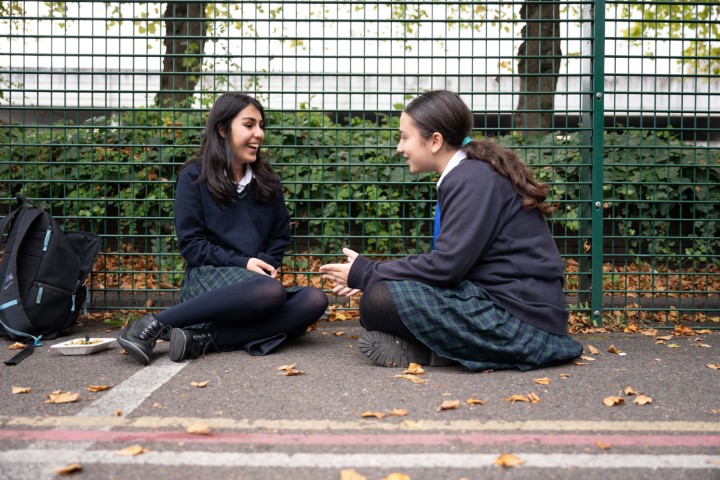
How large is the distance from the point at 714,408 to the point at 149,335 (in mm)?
2777

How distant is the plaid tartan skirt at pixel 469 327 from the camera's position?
3.37 m

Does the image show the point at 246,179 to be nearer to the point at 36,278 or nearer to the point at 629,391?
the point at 36,278

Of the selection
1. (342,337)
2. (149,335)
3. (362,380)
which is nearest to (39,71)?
(149,335)

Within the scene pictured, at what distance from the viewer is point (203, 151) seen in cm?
422

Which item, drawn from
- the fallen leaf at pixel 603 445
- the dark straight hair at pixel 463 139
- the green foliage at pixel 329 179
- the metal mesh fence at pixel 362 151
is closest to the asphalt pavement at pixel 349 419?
the fallen leaf at pixel 603 445

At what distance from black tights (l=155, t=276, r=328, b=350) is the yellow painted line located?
3.62 feet

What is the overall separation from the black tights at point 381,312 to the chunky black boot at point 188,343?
37.2 inches

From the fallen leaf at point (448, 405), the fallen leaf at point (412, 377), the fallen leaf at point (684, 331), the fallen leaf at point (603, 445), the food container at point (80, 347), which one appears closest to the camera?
the fallen leaf at point (603, 445)

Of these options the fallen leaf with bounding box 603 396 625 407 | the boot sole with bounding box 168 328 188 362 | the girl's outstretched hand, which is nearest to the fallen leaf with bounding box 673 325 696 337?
the fallen leaf with bounding box 603 396 625 407

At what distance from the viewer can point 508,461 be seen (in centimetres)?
221

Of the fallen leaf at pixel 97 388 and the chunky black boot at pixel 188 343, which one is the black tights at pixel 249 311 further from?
the fallen leaf at pixel 97 388

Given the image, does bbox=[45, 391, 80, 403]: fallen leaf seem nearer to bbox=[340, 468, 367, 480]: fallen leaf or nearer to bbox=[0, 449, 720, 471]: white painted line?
bbox=[0, 449, 720, 471]: white painted line

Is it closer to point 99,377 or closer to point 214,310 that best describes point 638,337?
point 214,310

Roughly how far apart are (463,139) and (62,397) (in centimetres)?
234
